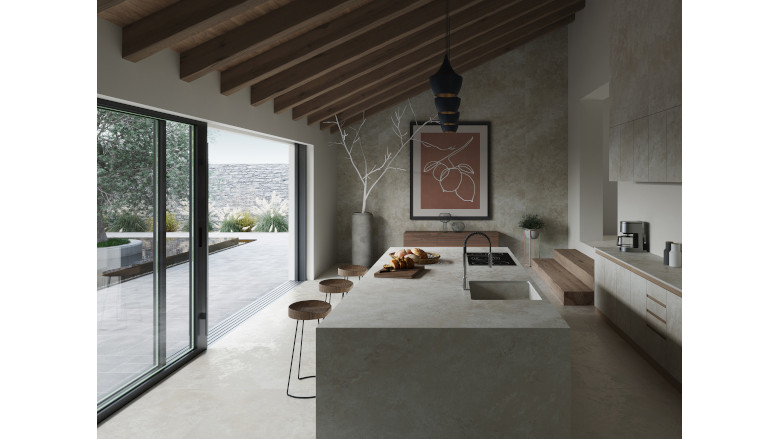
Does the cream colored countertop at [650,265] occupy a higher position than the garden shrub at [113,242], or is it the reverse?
the garden shrub at [113,242]

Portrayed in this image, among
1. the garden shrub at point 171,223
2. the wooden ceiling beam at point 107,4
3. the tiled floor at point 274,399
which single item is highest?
the wooden ceiling beam at point 107,4

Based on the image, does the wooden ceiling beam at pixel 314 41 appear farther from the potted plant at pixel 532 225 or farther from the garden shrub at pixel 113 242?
the potted plant at pixel 532 225

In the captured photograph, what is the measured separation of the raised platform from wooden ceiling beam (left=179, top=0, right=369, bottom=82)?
3.66 metres

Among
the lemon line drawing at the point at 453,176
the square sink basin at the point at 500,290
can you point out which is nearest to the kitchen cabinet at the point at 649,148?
the square sink basin at the point at 500,290

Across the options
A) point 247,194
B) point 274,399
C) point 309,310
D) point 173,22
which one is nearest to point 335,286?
point 309,310

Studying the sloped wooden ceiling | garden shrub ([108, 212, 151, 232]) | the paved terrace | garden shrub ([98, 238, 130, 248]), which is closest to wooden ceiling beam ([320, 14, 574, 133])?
the sloped wooden ceiling

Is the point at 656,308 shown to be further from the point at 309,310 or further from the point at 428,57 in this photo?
the point at 428,57

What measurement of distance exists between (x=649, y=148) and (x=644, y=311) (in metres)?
1.21

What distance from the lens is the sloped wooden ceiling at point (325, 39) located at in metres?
2.70

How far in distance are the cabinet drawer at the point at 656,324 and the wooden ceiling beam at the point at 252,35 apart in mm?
2892

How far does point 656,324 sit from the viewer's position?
3.33 meters

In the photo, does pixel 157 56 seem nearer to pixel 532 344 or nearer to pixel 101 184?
pixel 101 184

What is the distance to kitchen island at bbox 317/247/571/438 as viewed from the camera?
6.66 feet
